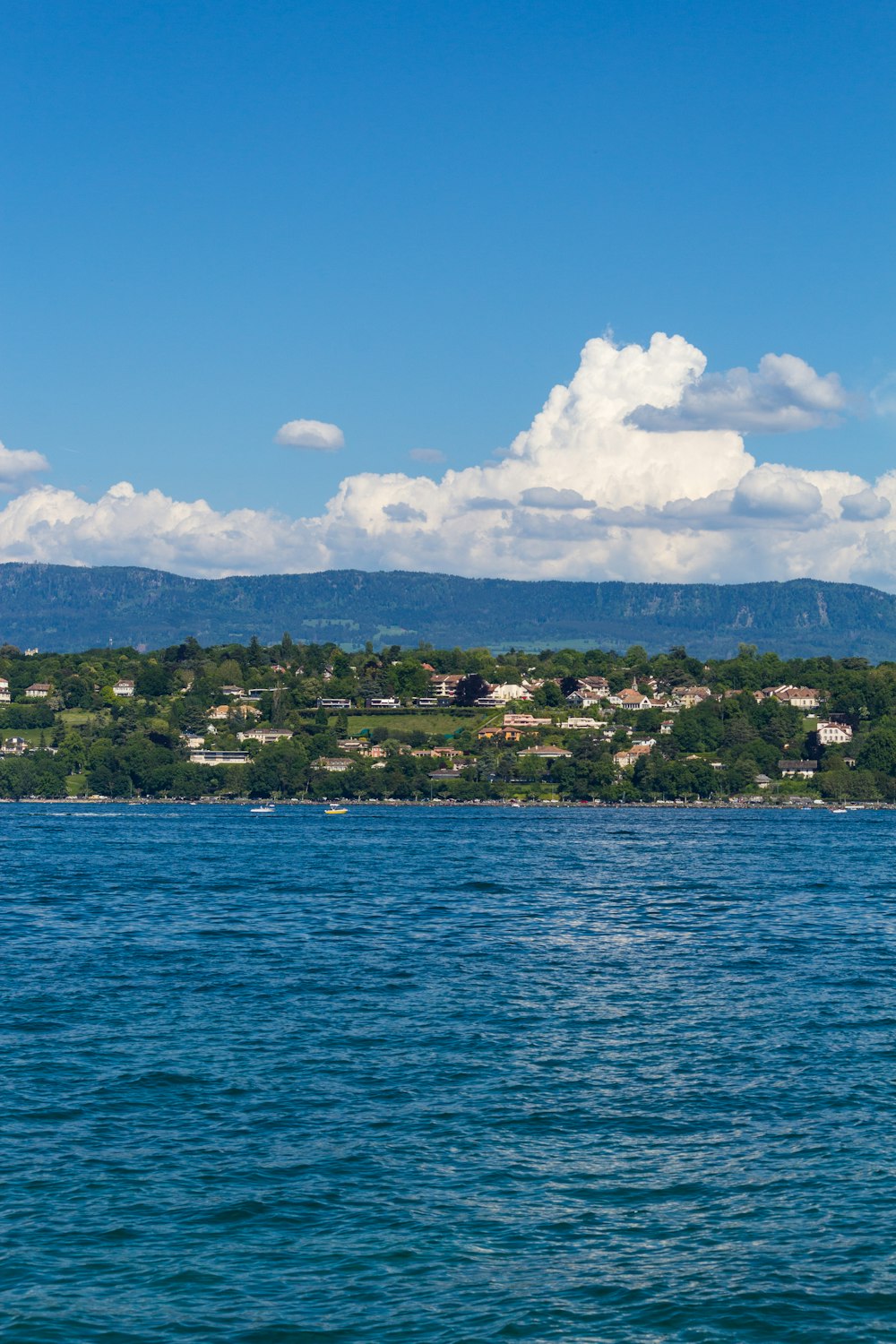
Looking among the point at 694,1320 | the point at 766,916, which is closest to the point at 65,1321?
the point at 694,1320

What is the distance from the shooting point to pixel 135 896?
70875mm

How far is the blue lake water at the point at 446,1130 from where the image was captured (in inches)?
754

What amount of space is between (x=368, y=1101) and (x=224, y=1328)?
10257 mm

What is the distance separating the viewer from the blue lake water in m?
19.1

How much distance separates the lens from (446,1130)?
26.5 meters

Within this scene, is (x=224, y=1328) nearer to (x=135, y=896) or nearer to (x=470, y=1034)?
(x=470, y=1034)

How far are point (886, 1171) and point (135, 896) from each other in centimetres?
5133

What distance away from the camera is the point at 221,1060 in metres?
31.7

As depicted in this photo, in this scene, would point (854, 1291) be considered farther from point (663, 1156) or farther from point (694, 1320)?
point (663, 1156)

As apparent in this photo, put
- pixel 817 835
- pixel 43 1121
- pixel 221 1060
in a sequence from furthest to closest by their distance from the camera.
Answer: pixel 817 835 → pixel 221 1060 → pixel 43 1121

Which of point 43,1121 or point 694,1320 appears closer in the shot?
point 694,1320

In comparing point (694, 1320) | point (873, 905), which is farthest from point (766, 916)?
point (694, 1320)

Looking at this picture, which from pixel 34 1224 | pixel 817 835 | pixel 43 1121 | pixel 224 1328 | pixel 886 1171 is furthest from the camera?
pixel 817 835

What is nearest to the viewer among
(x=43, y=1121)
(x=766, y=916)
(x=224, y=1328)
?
(x=224, y=1328)
